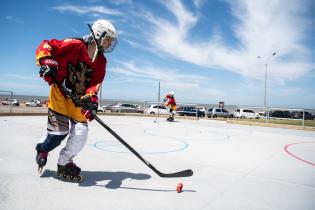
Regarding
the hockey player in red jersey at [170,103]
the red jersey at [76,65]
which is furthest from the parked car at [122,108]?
the red jersey at [76,65]

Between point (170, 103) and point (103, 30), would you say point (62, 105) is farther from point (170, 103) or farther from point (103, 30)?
point (170, 103)

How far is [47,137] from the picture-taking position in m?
3.55

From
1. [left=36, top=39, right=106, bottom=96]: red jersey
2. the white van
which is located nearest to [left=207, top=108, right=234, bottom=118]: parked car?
the white van

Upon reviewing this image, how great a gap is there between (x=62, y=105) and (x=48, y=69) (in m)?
0.57

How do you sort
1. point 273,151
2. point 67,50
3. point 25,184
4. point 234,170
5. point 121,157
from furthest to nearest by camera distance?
point 273,151 → point 121,157 → point 234,170 → point 67,50 → point 25,184

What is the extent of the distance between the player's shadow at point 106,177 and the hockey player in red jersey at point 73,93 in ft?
0.61

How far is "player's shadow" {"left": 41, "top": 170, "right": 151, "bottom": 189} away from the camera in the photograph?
3.41 meters

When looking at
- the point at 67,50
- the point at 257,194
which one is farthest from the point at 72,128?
the point at 257,194

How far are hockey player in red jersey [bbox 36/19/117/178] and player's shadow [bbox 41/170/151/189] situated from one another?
0.61 ft

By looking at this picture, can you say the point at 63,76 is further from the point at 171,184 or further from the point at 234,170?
the point at 234,170

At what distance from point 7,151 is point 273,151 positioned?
19.0 feet

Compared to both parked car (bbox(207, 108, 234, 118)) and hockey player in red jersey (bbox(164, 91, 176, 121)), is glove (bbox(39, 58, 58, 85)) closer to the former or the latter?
hockey player in red jersey (bbox(164, 91, 176, 121))

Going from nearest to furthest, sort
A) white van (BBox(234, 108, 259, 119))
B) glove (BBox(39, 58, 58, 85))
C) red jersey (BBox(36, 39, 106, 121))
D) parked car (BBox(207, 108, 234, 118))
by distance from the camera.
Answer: glove (BBox(39, 58, 58, 85)), red jersey (BBox(36, 39, 106, 121)), parked car (BBox(207, 108, 234, 118)), white van (BBox(234, 108, 259, 119))

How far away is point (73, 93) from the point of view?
3611mm
